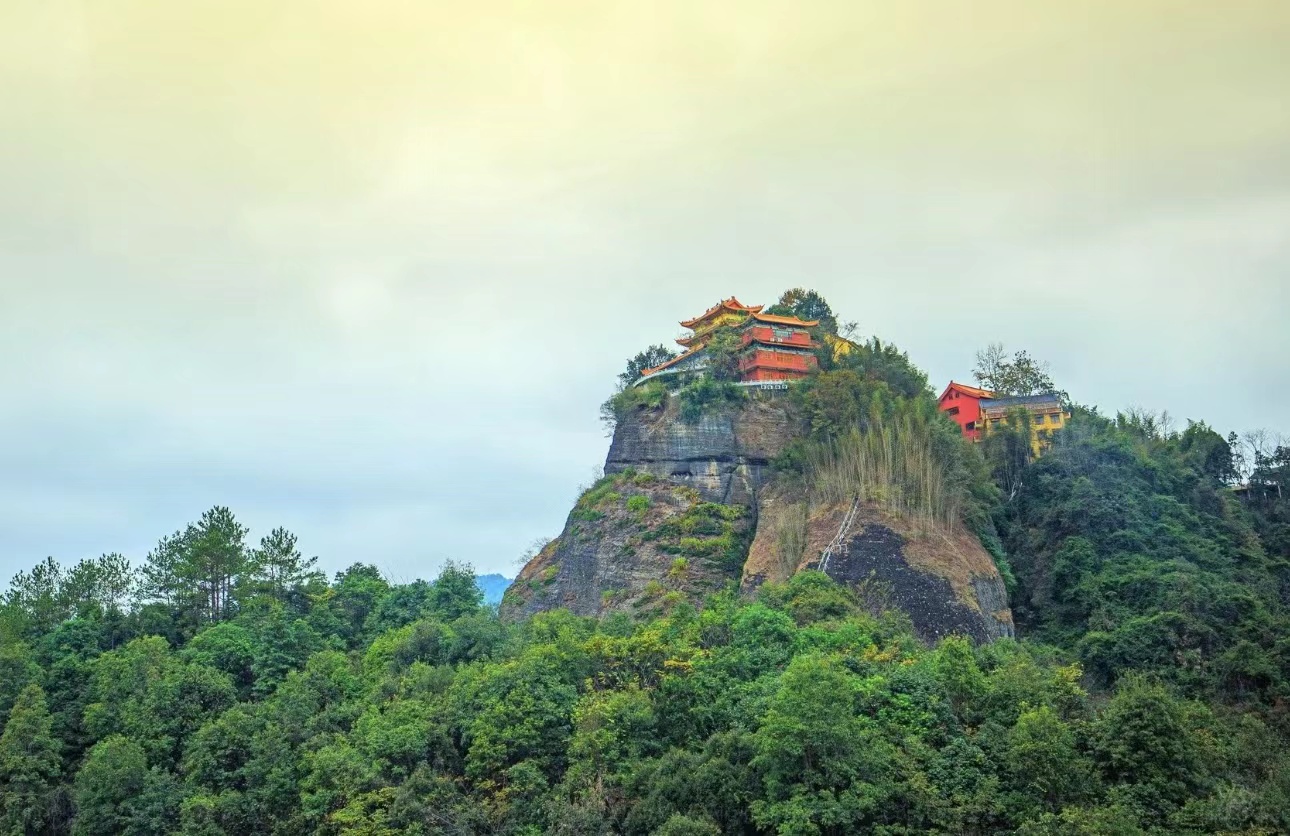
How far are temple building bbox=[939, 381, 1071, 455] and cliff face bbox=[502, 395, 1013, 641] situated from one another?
983cm

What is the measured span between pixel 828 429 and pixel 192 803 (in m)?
23.8

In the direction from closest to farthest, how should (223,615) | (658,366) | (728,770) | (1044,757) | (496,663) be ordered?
(1044,757)
(728,770)
(496,663)
(223,615)
(658,366)

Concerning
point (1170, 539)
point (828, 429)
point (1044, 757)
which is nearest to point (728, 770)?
point (1044, 757)

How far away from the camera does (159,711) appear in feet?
102

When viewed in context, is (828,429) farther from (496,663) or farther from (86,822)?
(86,822)

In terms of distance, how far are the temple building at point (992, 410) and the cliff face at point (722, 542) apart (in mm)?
9831

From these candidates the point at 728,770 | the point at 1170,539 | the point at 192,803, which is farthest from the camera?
the point at 1170,539

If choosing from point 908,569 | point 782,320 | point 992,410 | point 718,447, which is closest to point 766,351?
point 782,320

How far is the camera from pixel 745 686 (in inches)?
987

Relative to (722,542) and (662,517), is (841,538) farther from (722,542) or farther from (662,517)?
(662,517)

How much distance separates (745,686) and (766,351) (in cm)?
1992

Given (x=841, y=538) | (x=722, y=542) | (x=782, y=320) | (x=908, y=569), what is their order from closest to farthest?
1. (x=908, y=569)
2. (x=841, y=538)
3. (x=722, y=542)
4. (x=782, y=320)

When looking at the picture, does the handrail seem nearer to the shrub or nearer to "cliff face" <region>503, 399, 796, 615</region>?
"cliff face" <region>503, 399, 796, 615</region>

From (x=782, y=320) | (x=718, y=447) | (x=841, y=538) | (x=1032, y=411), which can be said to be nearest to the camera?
(x=841, y=538)
